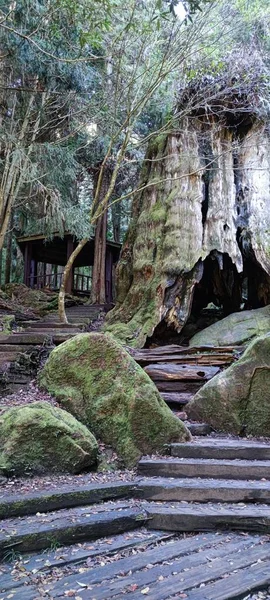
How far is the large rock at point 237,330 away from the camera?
8.25m

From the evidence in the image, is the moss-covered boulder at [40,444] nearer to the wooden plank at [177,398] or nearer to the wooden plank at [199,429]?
the wooden plank at [199,429]

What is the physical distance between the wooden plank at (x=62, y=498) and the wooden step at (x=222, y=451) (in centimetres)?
73

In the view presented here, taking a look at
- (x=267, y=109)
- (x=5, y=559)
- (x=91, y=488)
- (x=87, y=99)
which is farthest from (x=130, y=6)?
(x=5, y=559)

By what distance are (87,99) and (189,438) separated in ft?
33.5

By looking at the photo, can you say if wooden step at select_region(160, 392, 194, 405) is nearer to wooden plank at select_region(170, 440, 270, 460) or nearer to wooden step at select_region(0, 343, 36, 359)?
wooden plank at select_region(170, 440, 270, 460)

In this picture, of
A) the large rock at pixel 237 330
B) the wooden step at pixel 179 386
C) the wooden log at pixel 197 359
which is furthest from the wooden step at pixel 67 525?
the large rock at pixel 237 330

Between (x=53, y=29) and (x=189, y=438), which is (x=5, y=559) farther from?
(x=53, y=29)

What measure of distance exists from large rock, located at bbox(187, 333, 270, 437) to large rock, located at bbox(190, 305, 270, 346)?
3326 millimetres

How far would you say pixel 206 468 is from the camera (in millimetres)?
3596

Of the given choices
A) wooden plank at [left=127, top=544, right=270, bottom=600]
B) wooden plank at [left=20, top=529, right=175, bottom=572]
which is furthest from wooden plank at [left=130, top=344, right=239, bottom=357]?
wooden plank at [left=127, top=544, right=270, bottom=600]

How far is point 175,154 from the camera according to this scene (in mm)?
A: 10305

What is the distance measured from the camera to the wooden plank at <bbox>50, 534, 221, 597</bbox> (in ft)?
7.68

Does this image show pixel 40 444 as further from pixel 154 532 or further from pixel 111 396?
pixel 154 532

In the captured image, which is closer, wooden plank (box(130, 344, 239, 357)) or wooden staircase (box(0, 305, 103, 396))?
wooden staircase (box(0, 305, 103, 396))
